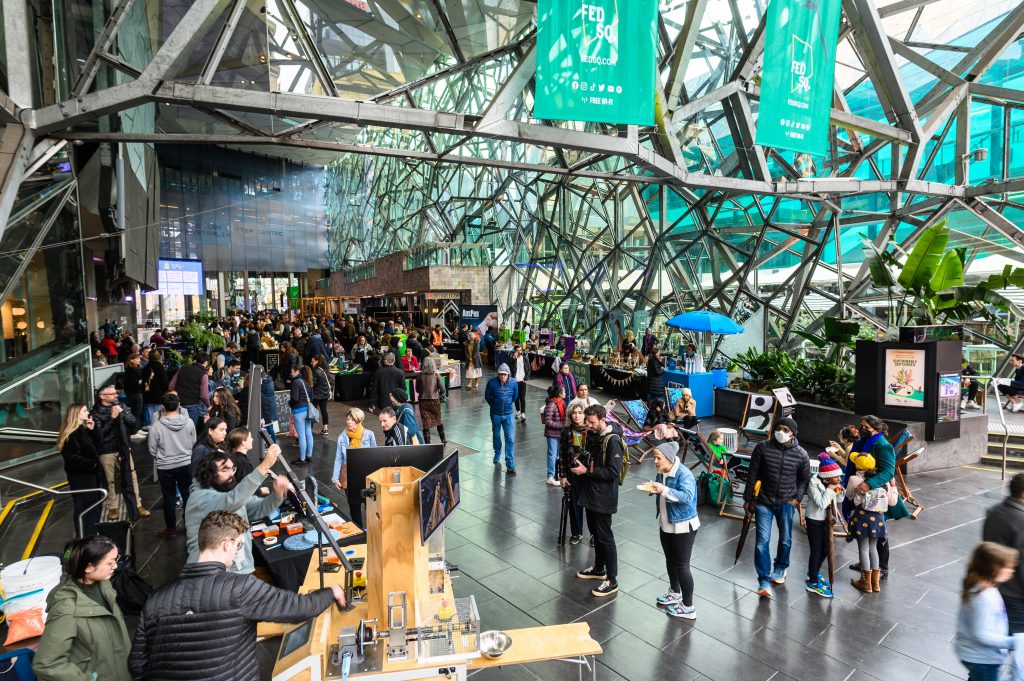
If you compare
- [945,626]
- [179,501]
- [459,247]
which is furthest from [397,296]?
[945,626]

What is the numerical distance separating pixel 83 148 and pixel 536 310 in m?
16.5

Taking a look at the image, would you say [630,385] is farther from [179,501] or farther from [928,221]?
[179,501]

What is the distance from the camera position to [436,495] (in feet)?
10.1

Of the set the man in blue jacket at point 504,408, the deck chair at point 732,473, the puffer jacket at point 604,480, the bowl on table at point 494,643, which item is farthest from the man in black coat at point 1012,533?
the man in blue jacket at point 504,408

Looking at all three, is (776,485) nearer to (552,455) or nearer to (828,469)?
(828,469)

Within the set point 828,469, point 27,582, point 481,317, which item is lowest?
point 27,582

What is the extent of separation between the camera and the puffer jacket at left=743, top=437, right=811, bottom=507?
5.09 m

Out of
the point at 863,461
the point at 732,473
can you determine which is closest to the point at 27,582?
the point at 863,461

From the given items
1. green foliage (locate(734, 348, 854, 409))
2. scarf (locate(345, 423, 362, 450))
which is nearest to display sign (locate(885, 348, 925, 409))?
green foliage (locate(734, 348, 854, 409))

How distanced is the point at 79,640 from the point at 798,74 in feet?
38.6

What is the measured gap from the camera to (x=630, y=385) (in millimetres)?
14953

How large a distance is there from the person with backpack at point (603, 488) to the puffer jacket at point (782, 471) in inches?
52.8

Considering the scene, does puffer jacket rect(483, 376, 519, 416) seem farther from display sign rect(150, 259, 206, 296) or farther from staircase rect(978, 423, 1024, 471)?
display sign rect(150, 259, 206, 296)

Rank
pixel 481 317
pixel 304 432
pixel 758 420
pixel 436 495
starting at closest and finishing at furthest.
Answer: pixel 436 495 < pixel 304 432 < pixel 758 420 < pixel 481 317
